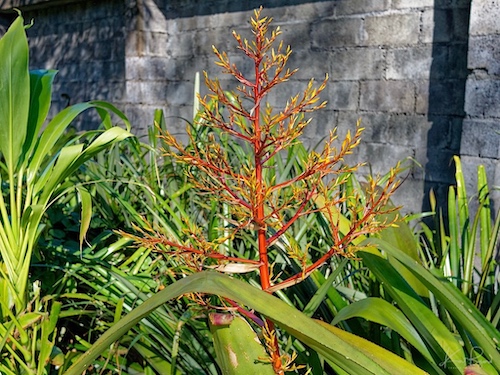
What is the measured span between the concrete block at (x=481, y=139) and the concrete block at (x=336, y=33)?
108 cm

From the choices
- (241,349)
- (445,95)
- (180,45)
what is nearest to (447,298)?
(241,349)

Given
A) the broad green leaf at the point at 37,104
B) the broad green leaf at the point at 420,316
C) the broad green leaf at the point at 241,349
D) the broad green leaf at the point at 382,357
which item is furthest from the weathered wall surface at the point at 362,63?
the broad green leaf at the point at 241,349

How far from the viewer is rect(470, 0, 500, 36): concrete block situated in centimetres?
322

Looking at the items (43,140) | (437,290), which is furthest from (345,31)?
(437,290)

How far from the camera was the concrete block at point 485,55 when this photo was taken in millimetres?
3238

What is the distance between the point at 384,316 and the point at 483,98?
2174mm

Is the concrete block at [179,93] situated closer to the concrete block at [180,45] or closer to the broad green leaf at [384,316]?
the concrete block at [180,45]

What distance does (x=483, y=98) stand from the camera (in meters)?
3.30

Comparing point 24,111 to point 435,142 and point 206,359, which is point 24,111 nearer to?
point 206,359

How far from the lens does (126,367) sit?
6.44 ft

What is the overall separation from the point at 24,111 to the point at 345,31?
2.72m

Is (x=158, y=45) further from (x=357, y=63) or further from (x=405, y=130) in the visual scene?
(x=405, y=130)

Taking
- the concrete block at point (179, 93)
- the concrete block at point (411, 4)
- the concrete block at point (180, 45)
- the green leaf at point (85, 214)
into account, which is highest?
the concrete block at point (411, 4)

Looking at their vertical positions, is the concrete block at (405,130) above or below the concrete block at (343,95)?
below
